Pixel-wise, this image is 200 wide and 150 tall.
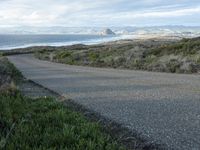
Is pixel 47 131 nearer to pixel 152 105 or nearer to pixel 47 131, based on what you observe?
pixel 47 131

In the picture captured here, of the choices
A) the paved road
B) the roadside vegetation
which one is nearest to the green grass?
the roadside vegetation

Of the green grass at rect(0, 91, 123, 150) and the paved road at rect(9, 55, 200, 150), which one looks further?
the paved road at rect(9, 55, 200, 150)

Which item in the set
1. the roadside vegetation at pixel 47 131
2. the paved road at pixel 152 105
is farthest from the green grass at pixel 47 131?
the paved road at pixel 152 105

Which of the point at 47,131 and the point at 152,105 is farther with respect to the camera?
the point at 152,105

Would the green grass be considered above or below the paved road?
above

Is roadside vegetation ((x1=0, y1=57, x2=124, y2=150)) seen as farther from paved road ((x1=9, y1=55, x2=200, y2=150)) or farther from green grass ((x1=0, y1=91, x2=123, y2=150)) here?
paved road ((x1=9, y1=55, x2=200, y2=150))

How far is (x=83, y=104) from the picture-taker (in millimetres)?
13086

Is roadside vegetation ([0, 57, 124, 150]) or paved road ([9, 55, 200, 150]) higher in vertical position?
roadside vegetation ([0, 57, 124, 150])

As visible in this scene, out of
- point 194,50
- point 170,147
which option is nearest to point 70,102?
point 170,147

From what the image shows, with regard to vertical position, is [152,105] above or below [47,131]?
below

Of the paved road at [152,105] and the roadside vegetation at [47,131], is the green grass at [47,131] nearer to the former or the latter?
the roadside vegetation at [47,131]

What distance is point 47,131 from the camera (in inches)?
323

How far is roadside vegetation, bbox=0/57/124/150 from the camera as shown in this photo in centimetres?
724

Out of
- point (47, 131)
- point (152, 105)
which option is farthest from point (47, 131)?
point (152, 105)
